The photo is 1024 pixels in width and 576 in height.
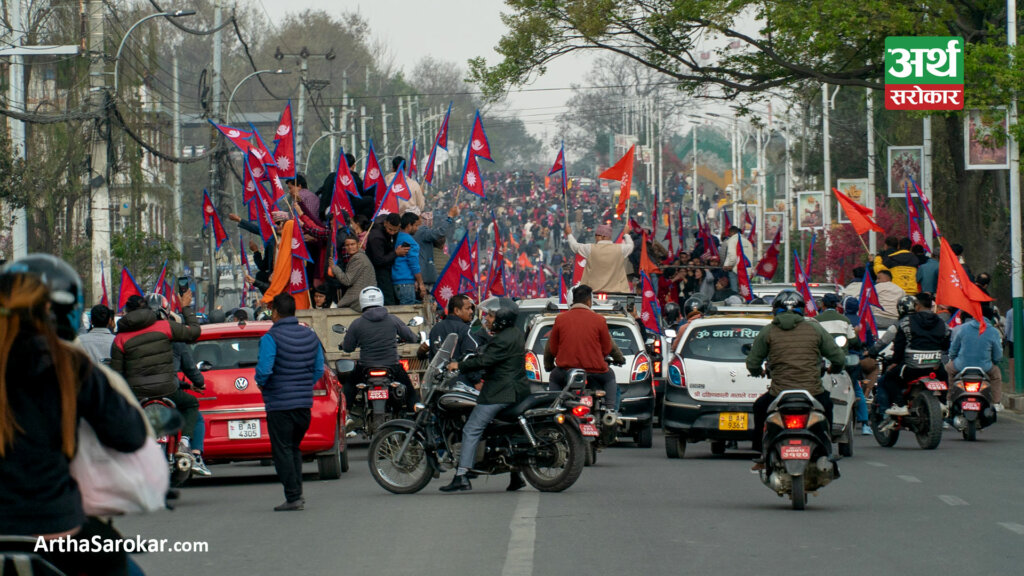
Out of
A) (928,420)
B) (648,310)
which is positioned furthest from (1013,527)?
(648,310)

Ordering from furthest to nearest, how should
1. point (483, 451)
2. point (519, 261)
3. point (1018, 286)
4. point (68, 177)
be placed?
point (519, 261)
point (68, 177)
point (1018, 286)
point (483, 451)

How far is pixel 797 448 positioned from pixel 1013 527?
1586 millimetres

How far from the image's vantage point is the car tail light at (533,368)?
18.1 meters

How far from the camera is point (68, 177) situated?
126ft

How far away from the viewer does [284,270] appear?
20.5 meters

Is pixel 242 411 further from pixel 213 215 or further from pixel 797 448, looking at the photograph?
pixel 213 215

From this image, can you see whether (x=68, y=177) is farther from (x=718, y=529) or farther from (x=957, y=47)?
(x=718, y=529)

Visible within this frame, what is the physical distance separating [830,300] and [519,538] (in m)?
9.23

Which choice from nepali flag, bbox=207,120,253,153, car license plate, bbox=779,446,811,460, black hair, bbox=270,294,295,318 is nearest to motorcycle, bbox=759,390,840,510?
car license plate, bbox=779,446,811,460

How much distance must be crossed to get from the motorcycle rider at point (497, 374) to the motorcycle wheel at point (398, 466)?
40 cm

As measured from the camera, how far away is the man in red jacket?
15.7 m

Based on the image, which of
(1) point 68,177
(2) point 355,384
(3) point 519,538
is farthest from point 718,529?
(1) point 68,177

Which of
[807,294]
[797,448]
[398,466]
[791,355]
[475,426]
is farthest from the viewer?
[807,294]

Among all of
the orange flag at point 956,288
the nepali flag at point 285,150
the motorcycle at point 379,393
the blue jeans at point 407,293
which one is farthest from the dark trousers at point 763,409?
the nepali flag at point 285,150
